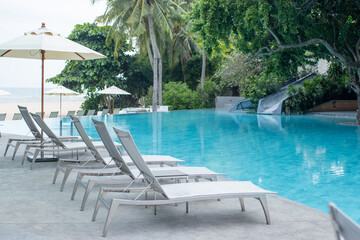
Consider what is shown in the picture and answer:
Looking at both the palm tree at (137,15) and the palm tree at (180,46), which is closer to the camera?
the palm tree at (137,15)

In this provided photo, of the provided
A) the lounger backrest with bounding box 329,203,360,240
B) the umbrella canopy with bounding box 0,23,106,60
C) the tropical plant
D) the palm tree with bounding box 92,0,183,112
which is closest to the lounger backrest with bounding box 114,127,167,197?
the lounger backrest with bounding box 329,203,360,240

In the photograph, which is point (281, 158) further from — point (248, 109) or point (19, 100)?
point (19, 100)

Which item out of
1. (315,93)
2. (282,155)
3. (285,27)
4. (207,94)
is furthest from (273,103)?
(282,155)

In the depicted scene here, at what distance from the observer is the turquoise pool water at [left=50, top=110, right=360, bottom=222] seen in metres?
6.68

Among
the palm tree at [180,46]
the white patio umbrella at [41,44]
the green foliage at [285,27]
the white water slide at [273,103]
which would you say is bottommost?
the white water slide at [273,103]

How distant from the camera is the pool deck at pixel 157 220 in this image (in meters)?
3.83

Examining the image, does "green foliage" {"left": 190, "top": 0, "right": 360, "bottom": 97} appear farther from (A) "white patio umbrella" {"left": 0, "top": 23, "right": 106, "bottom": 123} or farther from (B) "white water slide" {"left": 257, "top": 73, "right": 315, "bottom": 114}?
(A) "white patio umbrella" {"left": 0, "top": 23, "right": 106, "bottom": 123}

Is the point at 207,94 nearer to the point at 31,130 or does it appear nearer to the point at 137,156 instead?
the point at 31,130

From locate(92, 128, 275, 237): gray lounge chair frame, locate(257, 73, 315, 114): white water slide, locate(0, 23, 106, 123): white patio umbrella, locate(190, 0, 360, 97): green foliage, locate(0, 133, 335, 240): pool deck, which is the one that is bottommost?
locate(0, 133, 335, 240): pool deck

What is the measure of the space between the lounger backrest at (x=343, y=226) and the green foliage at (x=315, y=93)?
24537 mm

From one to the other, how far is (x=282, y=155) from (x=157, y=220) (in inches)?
257

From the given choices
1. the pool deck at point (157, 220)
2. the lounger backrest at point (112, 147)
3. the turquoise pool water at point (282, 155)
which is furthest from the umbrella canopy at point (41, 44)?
the turquoise pool water at point (282, 155)

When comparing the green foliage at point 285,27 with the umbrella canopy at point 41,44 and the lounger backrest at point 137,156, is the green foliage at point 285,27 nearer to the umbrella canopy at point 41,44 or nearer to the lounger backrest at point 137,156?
the umbrella canopy at point 41,44

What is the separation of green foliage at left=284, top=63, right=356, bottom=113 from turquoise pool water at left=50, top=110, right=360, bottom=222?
28.9 ft
